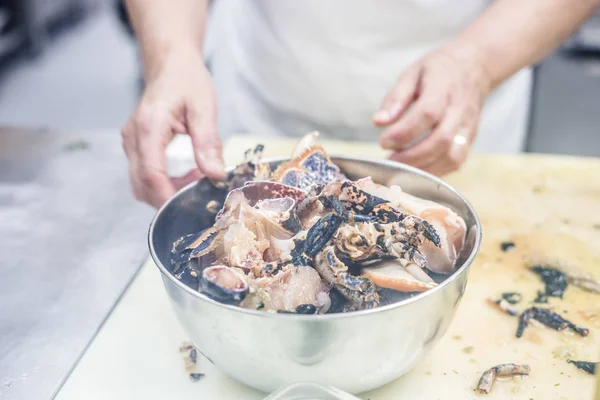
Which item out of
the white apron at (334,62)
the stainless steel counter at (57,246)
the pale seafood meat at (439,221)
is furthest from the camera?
the white apron at (334,62)

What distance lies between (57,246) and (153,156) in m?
0.27

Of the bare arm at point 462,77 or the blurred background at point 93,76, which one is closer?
the bare arm at point 462,77

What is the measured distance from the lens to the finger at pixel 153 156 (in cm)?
92

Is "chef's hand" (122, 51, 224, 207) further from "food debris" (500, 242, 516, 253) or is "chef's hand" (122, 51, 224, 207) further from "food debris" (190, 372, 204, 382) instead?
"food debris" (500, 242, 516, 253)

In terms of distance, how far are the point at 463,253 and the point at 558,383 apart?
19 cm

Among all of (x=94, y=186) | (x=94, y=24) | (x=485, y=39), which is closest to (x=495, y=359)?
(x=485, y=39)

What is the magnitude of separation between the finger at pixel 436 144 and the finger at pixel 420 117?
1cm

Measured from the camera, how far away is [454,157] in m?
1.05

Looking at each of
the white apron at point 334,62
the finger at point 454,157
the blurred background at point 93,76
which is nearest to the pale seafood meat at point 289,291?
the finger at point 454,157

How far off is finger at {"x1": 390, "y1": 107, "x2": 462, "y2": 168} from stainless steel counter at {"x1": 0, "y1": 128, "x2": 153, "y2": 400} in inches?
19.0

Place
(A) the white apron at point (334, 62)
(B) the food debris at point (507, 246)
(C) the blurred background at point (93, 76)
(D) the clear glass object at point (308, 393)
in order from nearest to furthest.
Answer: (D) the clear glass object at point (308, 393), (B) the food debris at point (507, 246), (A) the white apron at point (334, 62), (C) the blurred background at point (93, 76)

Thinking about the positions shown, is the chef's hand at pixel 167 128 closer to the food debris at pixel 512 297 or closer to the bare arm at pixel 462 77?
the bare arm at pixel 462 77

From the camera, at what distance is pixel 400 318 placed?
1.96ft

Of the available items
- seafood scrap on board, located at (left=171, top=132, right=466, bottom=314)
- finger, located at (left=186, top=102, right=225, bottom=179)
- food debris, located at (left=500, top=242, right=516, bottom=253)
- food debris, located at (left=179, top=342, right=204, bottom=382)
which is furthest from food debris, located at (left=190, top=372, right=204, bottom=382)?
food debris, located at (left=500, top=242, right=516, bottom=253)
